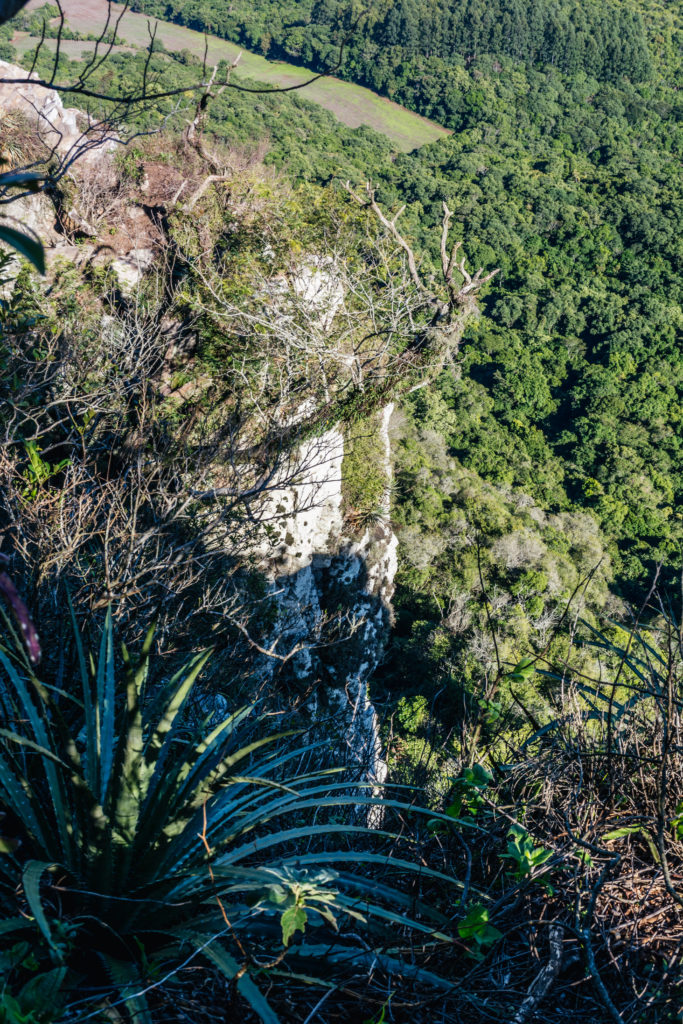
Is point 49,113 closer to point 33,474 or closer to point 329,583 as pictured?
point 33,474

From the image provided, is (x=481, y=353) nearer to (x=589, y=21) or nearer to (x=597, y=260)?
(x=597, y=260)

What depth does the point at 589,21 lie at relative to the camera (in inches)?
1905

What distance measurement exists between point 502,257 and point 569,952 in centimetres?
3889

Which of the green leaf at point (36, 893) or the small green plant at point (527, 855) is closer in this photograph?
the green leaf at point (36, 893)

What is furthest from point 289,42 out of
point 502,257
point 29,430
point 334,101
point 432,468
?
point 29,430

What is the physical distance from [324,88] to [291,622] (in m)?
37.5

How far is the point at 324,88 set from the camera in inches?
1423

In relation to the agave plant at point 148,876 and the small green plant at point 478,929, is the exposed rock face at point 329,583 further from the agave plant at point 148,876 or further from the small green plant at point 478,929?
the small green plant at point 478,929

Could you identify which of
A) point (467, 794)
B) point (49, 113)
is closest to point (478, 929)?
point (467, 794)

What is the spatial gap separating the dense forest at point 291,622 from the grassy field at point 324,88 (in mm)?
1076

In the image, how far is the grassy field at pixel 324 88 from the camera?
22.7 metres

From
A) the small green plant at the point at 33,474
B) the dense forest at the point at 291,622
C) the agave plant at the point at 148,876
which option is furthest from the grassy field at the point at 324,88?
the agave plant at the point at 148,876

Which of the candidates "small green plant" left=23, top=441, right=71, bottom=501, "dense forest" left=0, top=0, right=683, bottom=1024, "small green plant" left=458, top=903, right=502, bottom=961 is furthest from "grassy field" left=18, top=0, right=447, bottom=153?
"small green plant" left=458, top=903, right=502, bottom=961

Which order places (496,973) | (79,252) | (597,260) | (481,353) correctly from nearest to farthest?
(496,973) → (79,252) → (481,353) → (597,260)
